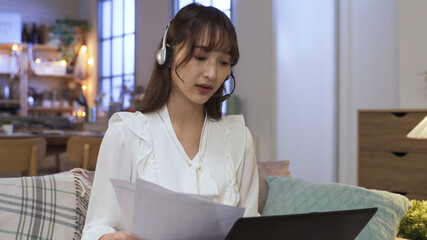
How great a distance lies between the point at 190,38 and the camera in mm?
1365

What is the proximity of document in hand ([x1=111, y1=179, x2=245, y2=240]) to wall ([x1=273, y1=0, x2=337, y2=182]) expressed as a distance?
4.37 m

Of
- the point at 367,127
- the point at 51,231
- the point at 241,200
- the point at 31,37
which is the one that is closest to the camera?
the point at 241,200

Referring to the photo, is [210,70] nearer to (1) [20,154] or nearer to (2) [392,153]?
(1) [20,154]

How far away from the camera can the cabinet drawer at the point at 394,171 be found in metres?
3.87

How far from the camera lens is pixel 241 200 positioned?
4.99ft

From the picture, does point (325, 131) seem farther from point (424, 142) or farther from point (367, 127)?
point (424, 142)

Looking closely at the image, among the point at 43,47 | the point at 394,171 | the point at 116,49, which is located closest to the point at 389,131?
the point at 394,171

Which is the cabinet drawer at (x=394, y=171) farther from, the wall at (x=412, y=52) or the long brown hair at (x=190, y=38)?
the long brown hair at (x=190, y=38)

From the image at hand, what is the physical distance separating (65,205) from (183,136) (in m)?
0.70

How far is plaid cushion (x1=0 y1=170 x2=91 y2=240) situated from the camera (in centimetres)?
182

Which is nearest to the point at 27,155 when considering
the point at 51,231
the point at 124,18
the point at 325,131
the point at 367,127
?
the point at 51,231

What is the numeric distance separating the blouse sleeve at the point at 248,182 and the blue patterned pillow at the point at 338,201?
1.96ft

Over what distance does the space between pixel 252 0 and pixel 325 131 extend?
160 centimetres

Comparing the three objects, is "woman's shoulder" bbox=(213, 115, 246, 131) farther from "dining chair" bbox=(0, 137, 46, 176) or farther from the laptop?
"dining chair" bbox=(0, 137, 46, 176)
